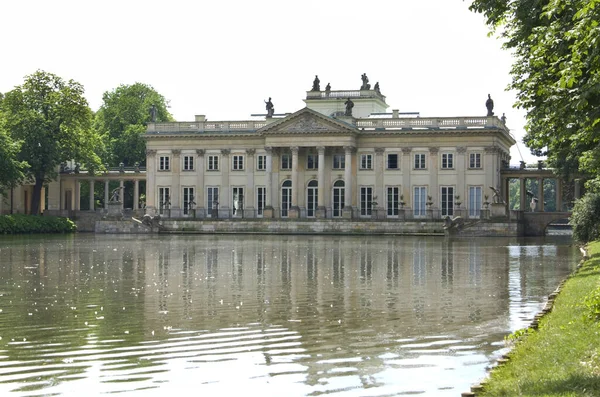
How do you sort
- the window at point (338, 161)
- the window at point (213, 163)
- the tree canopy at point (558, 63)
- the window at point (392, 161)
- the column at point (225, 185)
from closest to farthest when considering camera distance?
the tree canopy at point (558, 63) → the window at point (392, 161) → the window at point (338, 161) → the column at point (225, 185) → the window at point (213, 163)

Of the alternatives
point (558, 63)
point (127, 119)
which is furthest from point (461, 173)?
point (558, 63)

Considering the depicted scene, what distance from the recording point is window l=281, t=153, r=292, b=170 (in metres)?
86.9

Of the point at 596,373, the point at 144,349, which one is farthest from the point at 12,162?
the point at 596,373

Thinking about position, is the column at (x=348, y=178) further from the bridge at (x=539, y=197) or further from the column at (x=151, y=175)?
the column at (x=151, y=175)

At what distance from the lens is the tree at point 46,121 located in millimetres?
81375

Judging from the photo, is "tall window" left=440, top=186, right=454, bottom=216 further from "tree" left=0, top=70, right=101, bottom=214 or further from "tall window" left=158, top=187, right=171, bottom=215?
"tree" left=0, top=70, right=101, bottom=214

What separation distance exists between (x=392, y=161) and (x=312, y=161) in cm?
733

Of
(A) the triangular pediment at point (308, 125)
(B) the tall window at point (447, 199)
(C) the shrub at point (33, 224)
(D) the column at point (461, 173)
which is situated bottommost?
(C) the shrub at point (33, 224)

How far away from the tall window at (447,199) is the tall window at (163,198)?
2497 cm

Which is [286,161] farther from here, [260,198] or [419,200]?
[419,200]

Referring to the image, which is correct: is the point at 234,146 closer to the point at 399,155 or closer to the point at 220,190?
the point at 220,190

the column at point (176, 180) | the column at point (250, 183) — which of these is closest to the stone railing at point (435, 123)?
the column at point (250, 183)

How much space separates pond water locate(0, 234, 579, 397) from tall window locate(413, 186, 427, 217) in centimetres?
4956

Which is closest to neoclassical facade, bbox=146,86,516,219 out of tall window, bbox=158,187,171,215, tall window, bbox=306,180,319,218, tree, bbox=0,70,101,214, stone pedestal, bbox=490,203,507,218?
tall window, bbox=306,180,319,218
